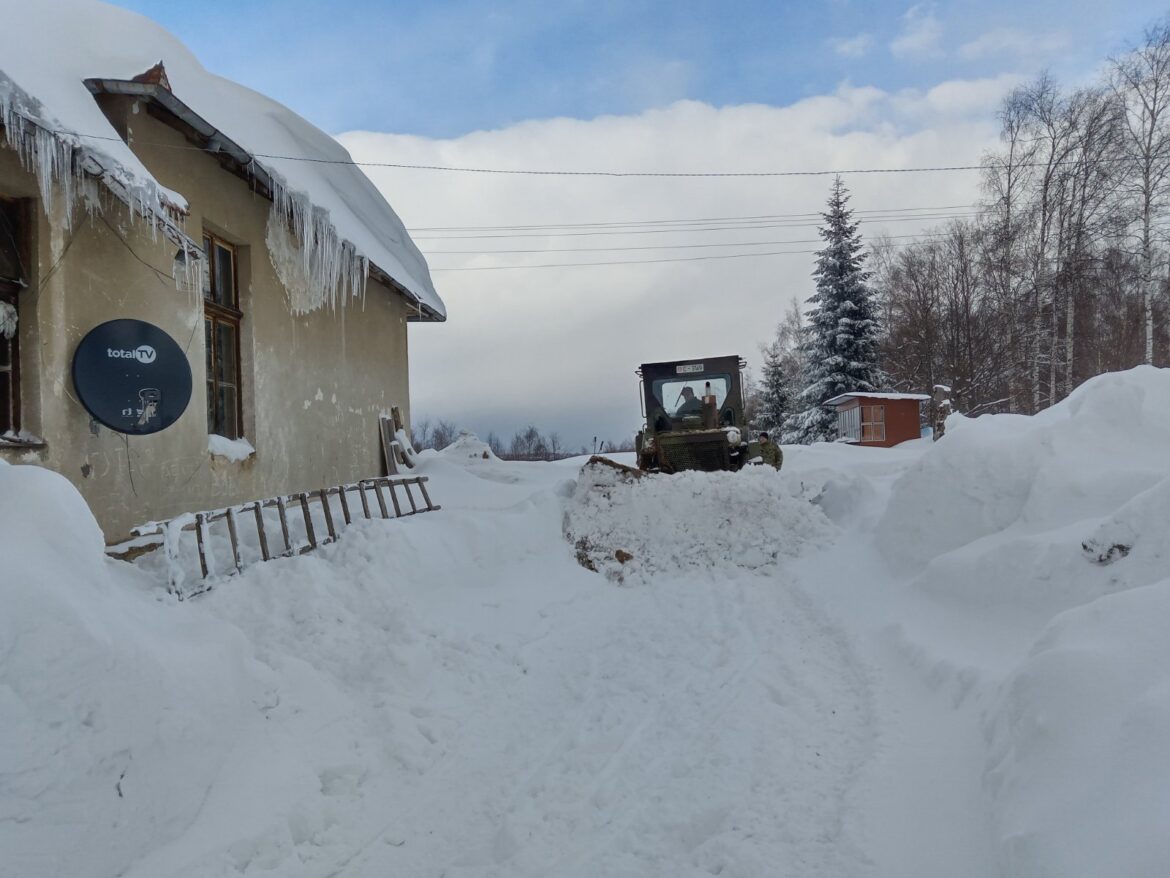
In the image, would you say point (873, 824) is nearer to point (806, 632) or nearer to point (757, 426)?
point (806, 632)

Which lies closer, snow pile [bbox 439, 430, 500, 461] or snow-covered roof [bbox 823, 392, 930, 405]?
snow pile [bbox 439, 430, 500, 461]

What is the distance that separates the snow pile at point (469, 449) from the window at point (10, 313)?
935 cm

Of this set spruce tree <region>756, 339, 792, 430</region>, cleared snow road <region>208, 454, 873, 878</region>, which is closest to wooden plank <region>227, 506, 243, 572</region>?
cleared snow road <region>208, 454, 873, 878</region>

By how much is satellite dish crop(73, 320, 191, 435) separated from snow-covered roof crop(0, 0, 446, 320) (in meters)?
0.89

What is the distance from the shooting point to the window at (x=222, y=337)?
7.06 metres

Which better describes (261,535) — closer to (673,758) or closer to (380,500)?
(380,500)

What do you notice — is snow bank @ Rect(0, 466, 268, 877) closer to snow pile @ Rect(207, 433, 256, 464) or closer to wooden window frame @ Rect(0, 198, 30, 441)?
wooden window frame @ Rect(0, 198, 30, 441)

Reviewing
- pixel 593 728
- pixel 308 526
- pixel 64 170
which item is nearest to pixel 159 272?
pixel 64 170

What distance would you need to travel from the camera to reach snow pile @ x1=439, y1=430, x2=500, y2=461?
47.7 feet

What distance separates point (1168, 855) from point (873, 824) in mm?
1191

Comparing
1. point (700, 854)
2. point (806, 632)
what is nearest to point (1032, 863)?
point (700, 854)

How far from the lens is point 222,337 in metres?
7.36

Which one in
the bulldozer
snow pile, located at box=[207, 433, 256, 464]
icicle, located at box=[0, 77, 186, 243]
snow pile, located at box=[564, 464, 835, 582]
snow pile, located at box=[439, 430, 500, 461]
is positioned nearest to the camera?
icicle, located at box=[0, 77, 186, 243]

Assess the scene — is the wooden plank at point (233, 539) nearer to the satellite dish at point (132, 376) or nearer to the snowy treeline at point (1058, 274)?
the satellite dish at point (132, 376)
